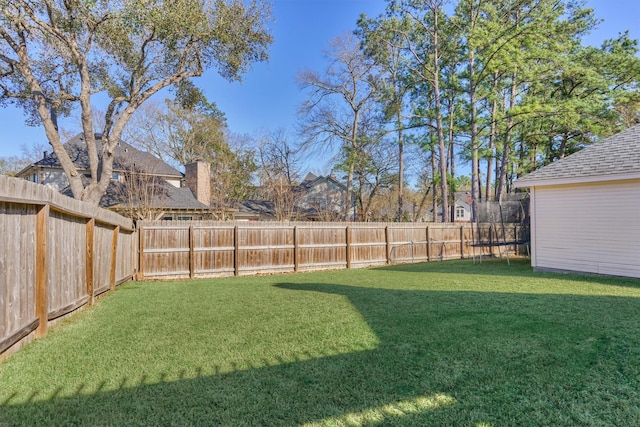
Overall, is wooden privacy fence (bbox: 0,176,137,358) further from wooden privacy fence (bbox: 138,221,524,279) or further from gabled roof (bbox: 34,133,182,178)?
gabled roof (bbox: 34,133,182,178)

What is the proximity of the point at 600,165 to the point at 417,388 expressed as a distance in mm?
7807

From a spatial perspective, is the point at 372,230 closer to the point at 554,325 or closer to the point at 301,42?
the point at 554,325

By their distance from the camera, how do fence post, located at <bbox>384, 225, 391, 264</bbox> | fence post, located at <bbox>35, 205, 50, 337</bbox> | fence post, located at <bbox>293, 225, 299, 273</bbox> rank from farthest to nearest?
fence post, located at <bbox>384, 225, 391, 264</bbox> < fence post, located at <bbox>293, 225, 299, 273</bbox> < fence post, located at <bbox>35, 205, 50, 337</bbox>

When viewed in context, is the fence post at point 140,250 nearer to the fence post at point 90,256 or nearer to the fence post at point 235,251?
the fence post at point 235,251

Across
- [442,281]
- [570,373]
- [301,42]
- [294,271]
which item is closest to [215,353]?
[570,373]

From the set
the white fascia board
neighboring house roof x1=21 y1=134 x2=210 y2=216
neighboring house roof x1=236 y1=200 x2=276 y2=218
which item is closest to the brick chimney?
neighboring house roof x1=21 y1=134 x2=210 y2=216

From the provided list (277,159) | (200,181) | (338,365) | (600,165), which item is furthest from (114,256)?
(277,159)

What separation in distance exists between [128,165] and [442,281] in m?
15.6

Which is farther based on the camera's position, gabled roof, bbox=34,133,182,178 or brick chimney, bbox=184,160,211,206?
brick chimney, bbox=184,160,211,206

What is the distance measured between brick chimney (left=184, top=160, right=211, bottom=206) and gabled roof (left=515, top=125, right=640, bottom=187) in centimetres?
1550

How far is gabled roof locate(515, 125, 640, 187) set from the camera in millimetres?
7066

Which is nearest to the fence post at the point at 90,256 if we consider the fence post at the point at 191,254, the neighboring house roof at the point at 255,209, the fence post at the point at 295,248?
the fence post at the point at 191,254

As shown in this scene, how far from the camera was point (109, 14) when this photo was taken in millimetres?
9164

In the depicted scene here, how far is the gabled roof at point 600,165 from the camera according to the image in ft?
23.2
